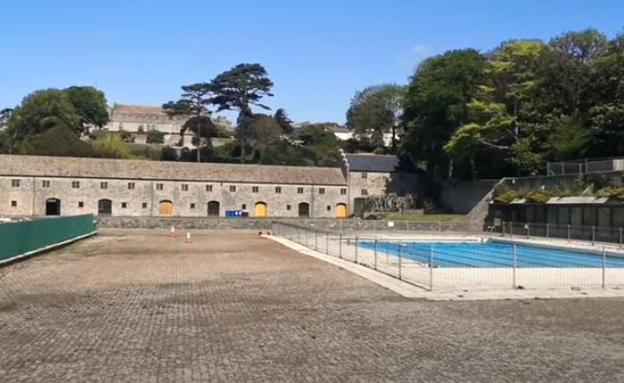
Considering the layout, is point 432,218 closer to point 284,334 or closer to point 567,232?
point 567,232

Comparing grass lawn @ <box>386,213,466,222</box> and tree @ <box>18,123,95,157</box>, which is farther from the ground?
tree @ <box>18,123,95,157</box>

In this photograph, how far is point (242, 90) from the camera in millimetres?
107000

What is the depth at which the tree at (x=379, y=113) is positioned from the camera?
369ft

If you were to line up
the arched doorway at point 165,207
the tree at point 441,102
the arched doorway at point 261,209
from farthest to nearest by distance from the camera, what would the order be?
1. the arched doorway at point 261,209
2. the arched doorway at point 165,207
3. the tree at point 441,102

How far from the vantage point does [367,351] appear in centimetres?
951

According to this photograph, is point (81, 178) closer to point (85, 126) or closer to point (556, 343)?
point (85, 126)

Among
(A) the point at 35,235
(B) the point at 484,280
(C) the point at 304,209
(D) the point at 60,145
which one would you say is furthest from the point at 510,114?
(D) the point at 60,145

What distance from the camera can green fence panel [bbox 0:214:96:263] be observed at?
2403cm

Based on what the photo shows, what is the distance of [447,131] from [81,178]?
131ft

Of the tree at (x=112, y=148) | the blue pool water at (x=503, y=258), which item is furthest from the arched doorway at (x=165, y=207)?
the blue pool water at (x=503, y=258)

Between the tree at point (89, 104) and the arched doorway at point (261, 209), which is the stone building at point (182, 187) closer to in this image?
the arched doorway at point (261, 209)

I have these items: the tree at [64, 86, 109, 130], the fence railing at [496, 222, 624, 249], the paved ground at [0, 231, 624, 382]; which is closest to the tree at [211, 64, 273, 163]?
the tree at [64, 86, 109, 130]

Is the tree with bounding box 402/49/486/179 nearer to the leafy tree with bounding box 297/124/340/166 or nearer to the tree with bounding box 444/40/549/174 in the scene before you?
the tree with bounding box 444/40/549/174

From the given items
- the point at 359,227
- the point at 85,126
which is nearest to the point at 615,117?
the point at 359,227
